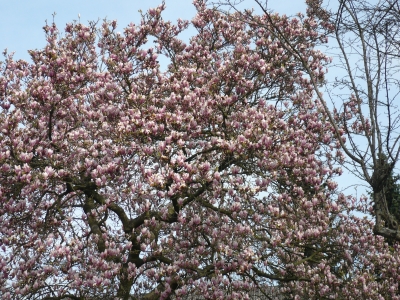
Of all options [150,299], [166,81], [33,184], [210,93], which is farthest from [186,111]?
[150,299]

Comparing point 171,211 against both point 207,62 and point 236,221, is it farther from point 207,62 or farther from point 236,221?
point 207,62

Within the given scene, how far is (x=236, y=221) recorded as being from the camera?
8305 mm

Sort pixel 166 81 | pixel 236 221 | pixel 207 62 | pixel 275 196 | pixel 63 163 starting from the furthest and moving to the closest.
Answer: pixel 207 62
pixel 166 81
pixel 275 196
pixel 63 163
pixel 236 221

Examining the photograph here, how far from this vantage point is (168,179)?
7.52 metres

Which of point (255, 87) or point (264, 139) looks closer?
point (264, 139)

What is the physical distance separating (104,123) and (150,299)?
370cm

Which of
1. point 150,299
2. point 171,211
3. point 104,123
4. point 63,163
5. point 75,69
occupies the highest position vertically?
point 75,69

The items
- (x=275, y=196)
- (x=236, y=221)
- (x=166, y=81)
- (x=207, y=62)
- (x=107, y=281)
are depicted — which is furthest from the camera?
(x=207, y=62)

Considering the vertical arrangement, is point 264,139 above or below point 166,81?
below

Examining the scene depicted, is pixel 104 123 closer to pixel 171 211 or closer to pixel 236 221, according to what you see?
pixel 171 211

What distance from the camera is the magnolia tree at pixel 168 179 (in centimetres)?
807

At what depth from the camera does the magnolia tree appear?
8070 mm

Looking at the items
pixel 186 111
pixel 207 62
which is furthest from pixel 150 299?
pixel 207 62

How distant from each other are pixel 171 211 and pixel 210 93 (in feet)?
8.48
